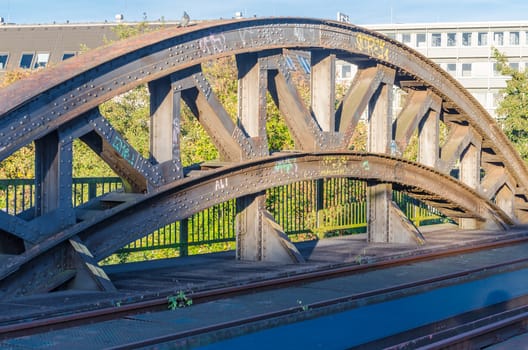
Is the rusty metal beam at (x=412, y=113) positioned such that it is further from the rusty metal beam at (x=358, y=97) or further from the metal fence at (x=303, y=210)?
the metal fence at (x=303, y=210)

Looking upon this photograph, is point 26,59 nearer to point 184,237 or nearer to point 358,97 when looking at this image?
point 184,237

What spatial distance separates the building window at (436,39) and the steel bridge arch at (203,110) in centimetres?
9418

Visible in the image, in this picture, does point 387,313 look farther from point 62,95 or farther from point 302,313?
point 62,95

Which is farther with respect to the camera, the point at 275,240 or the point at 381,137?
the point at 381,137

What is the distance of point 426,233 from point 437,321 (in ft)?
39.0

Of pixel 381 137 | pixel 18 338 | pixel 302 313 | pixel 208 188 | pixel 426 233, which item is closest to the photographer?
pixel 18 338

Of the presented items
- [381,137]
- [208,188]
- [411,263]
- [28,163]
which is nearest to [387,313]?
[208,188]

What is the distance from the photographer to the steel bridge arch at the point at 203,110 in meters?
11.6

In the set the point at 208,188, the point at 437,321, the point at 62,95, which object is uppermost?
the point at 62,95

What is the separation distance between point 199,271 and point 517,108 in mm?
20771

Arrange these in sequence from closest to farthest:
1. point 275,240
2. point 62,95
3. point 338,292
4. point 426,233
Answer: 1. point 62,95
2. point 338,292
3. point 275,240
4. point 426,233

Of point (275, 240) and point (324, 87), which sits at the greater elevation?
point (324, 87)

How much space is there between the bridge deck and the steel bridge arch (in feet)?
2.01

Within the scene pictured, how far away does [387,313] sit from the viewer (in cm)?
1202
